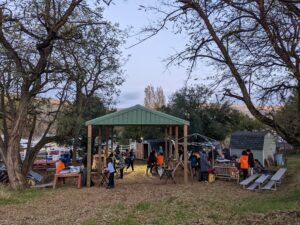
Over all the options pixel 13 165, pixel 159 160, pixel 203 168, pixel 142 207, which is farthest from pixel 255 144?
pixel 142 207

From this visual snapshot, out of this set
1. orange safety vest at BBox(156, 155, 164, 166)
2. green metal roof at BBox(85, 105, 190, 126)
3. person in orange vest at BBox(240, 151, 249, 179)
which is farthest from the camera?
orange safety vest at BBox(156, 155, 164, 166)

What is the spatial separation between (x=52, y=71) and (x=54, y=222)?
31.4 feet

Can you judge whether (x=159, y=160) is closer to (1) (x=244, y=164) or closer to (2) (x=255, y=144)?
(1) (x=244, y=164)

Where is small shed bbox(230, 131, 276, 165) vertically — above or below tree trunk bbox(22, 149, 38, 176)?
above

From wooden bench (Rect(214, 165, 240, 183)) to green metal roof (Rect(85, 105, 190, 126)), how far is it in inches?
139

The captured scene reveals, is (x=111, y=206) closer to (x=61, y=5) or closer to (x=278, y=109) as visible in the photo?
(x=278, y=109)

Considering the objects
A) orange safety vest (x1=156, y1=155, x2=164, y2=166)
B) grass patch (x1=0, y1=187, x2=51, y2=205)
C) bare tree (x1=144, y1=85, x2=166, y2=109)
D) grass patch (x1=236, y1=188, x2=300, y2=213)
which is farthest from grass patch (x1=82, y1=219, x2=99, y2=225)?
→ bare tree (x1=144, y1=85, x2=166, y2=109)

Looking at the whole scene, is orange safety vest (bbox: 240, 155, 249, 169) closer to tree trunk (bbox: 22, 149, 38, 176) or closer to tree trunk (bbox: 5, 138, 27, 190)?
tree trunk (bbox: 22, 149, 38, 176)

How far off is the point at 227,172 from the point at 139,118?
549cm

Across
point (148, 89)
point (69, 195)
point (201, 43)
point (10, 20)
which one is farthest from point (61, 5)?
point (148, 89)

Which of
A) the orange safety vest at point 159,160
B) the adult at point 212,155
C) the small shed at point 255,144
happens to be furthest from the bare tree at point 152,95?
the orange safety vest at point 159,160

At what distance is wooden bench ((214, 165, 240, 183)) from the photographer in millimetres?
21188

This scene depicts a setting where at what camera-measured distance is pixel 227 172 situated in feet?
70.9

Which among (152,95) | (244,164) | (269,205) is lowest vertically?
(269,205)
